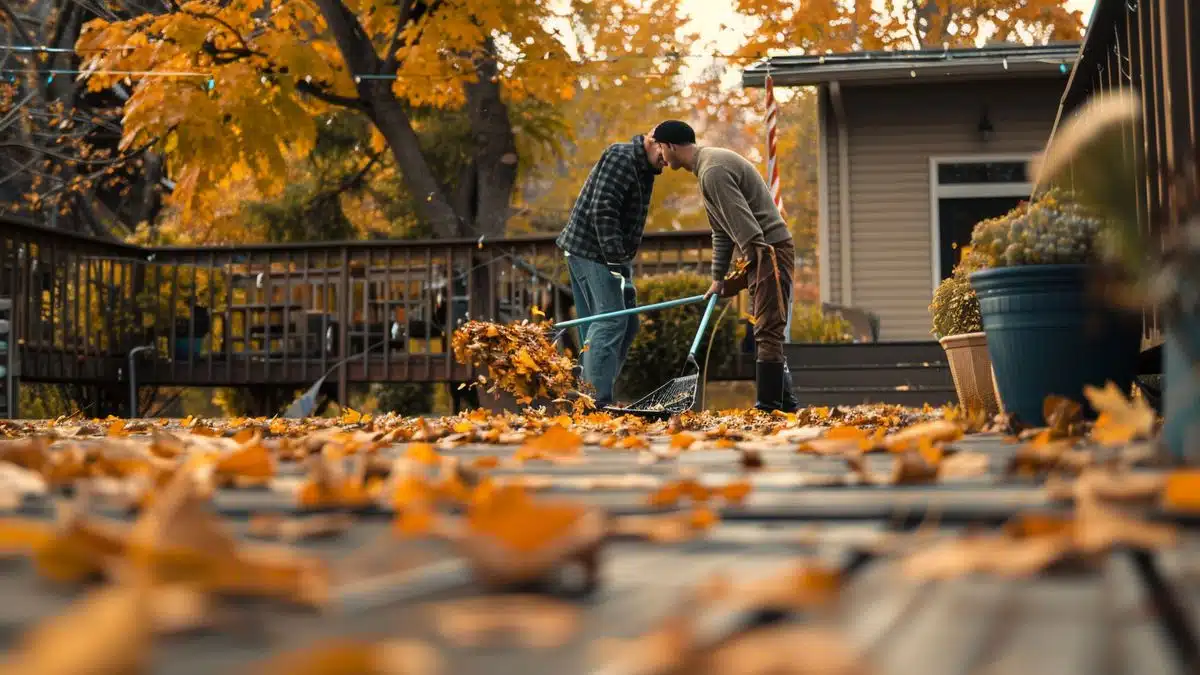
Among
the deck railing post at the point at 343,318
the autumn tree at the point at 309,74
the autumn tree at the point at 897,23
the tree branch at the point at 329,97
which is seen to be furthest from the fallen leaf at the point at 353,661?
the autumn tree at the point at 897,23

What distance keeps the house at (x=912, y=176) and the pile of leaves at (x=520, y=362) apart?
6460 millimetres

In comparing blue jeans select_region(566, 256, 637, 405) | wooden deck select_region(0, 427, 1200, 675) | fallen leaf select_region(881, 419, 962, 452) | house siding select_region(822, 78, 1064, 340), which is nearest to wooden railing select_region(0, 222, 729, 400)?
house siding select_region(822, 78, 1064, 340)

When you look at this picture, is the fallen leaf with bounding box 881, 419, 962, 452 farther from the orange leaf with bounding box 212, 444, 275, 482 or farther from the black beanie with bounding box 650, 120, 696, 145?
the black beanie with bounding box 650, 120, 696, 145

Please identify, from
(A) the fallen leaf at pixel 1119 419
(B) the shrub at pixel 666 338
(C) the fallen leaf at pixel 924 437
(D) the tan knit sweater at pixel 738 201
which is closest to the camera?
(A) the fallen leaf at pixel 1119 419

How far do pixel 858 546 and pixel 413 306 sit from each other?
1056 centimetres

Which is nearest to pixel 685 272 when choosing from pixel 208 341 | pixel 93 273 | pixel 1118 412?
pixel 208 341

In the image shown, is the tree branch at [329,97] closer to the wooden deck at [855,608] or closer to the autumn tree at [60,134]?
the autumn tree at [60,134]

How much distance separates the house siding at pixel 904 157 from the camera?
41.2 ft

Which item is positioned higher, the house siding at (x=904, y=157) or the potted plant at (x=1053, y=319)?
the house siding at (x=904, y=157)

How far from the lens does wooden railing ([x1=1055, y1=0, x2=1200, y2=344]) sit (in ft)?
10.7

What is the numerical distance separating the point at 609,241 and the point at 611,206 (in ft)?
0.64

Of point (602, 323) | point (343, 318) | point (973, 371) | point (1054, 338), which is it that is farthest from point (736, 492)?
point (343, 318)

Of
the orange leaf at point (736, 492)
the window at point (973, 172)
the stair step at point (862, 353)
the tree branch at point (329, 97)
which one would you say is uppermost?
the tree branch at point (329, 97)

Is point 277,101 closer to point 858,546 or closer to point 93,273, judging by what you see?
point 93,273
